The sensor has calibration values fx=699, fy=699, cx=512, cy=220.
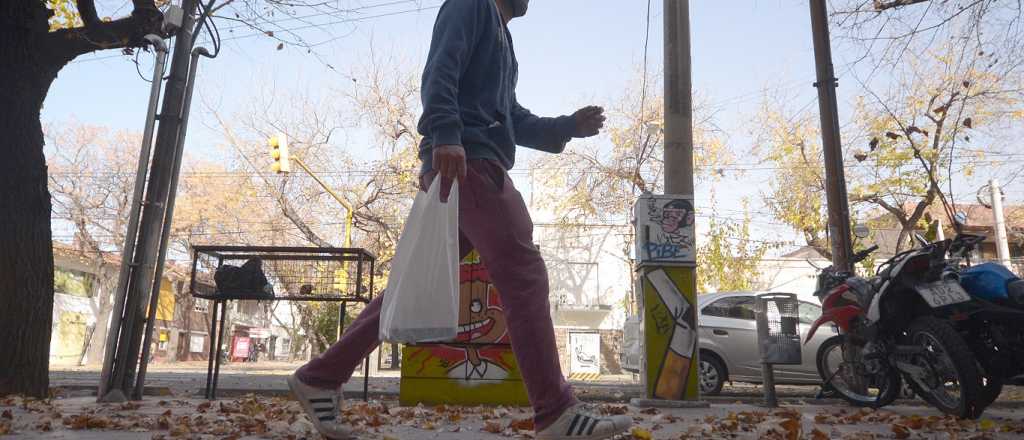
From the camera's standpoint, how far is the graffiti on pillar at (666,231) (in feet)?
19.6

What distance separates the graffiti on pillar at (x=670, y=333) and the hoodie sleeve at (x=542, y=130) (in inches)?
114

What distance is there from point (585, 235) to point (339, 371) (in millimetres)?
33584

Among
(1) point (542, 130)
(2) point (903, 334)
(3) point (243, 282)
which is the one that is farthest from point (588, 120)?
(3) point (243, 282)

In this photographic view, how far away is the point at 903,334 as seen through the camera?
537 cm

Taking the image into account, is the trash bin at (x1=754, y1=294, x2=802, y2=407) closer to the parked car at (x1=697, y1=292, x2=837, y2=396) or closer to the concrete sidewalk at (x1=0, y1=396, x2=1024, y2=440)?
the concrete sidewalk at (x1=0, y1=396, x2=1024, y2=440)

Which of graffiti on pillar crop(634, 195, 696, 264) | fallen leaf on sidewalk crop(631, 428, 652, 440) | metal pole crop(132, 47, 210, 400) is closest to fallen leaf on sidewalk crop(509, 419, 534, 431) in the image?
fallen leaf on sidewalk crop(631, 428, 652, 440)

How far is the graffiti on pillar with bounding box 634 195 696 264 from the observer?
5980mm

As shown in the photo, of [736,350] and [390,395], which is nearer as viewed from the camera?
[390,395]

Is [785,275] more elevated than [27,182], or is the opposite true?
[785,275]

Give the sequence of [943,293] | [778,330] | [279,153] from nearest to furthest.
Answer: [943,293], [778,330], [279,153]

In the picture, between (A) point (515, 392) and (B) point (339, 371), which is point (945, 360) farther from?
(B) point (339, 371)

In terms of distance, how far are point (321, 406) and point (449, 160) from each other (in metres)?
1.16

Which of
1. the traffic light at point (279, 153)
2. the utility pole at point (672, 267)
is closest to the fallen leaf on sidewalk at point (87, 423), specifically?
the utility pole at point (672, 267)

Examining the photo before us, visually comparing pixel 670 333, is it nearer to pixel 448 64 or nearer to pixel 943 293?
pixel 943 293
